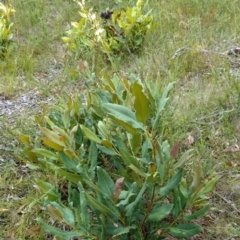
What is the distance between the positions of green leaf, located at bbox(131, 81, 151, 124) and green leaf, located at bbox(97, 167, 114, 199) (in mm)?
299

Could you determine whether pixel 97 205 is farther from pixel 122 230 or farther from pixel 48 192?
pixel 48 192

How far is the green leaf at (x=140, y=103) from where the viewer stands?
65.8 inches

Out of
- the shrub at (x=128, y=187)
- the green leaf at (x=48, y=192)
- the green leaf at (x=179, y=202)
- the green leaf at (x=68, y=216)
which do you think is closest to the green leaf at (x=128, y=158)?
the shrub at (x=128, y=187)

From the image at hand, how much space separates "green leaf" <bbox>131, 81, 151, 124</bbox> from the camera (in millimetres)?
1672

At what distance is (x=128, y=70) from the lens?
12.3 feet

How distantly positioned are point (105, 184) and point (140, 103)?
408mm

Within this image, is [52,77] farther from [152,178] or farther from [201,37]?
[152,178]

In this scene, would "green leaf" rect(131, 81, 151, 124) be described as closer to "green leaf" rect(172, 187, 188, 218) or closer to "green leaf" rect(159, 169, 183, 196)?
"green leaf" rect(159, 169, 183, 196)

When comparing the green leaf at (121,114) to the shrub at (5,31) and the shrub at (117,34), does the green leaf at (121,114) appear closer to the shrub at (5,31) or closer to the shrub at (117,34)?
the shrub at (117,34)

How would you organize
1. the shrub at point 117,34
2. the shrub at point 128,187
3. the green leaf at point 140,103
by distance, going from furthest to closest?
the shrub at point 117,34, the shrub at point 128,187, the green leaf at point 140,103

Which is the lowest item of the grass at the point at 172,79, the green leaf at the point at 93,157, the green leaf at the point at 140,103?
the grass at the point at 172,79

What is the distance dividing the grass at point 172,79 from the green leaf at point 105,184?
59 cm

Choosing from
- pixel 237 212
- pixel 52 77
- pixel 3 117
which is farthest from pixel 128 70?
pixel 237 212

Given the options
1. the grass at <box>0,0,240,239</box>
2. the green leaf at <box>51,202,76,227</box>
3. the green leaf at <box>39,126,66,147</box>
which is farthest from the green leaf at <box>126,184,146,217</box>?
the grass at <box>0,0,240,239</box>
